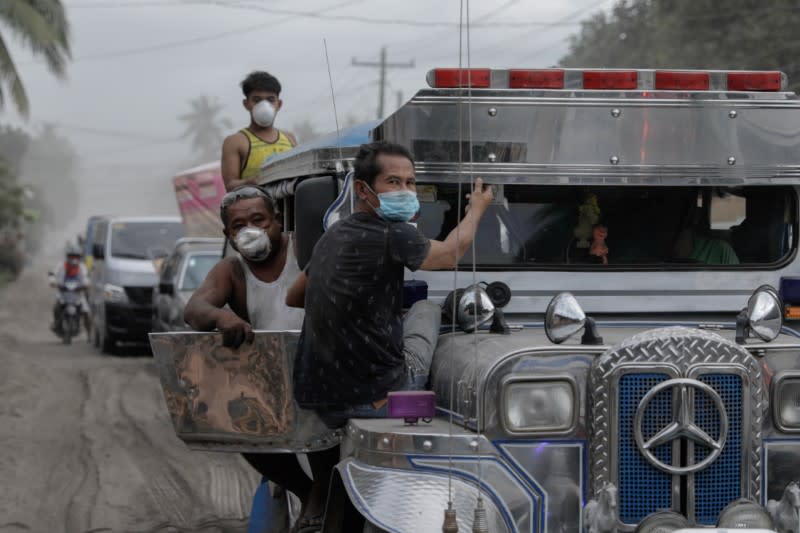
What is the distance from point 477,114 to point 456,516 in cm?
181

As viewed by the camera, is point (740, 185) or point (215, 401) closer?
point (215, 401)

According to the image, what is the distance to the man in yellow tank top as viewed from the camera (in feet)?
23.5

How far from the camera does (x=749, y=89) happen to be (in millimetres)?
5379

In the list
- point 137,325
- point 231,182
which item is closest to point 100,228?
point 137,325

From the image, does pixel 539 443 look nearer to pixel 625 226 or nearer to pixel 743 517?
pixel 743 517

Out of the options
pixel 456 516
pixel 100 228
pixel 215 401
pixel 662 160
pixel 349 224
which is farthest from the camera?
pixel 100 228

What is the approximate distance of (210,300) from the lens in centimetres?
554

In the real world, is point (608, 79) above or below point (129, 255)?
above

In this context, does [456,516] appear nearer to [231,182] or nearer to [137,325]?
[231,182]

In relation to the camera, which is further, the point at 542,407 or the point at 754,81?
the point at 754,81

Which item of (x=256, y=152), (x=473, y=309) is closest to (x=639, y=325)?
(x=473, y=309)

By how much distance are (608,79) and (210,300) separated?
193cm

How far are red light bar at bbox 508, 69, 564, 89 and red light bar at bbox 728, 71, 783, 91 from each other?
76 centimetres

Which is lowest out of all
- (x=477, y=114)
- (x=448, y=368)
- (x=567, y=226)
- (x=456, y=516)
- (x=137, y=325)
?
(x=137, y=325)
